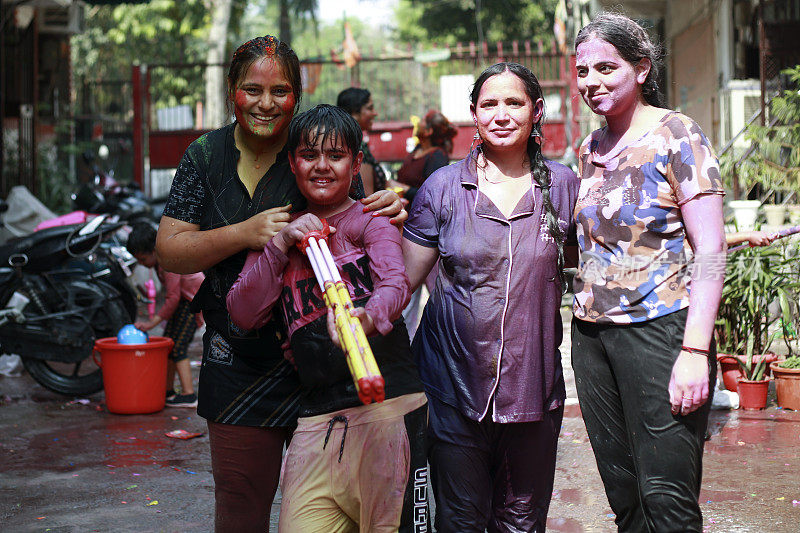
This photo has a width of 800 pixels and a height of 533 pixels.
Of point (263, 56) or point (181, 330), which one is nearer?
point (263, 56)

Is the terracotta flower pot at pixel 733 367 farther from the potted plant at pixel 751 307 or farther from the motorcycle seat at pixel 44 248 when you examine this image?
the motorcycle seat at pixel 44 248

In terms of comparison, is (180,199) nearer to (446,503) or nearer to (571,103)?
(446,503)

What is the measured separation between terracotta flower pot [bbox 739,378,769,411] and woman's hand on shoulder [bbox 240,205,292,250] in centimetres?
436

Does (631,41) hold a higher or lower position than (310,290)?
higher

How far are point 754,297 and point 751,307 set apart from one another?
69mm

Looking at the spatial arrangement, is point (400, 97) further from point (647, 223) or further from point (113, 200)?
point (647, 223)

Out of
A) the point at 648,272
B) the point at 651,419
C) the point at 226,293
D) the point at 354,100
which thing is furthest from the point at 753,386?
the point at 226,293

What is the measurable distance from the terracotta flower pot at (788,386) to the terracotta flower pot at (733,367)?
4.1 inches

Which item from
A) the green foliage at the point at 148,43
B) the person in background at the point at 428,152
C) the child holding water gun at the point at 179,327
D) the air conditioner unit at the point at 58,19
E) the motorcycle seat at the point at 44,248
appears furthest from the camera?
the green foliage at the point at 148,43

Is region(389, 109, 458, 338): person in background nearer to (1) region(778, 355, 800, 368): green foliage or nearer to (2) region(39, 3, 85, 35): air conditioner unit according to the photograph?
(1) region(778, 355, 800, 368): green foliage

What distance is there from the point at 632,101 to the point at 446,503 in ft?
4.59

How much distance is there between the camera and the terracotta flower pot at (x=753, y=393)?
610 centimetres

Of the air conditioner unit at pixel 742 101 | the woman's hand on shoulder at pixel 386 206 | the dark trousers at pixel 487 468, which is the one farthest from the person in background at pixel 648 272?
the air conditioner unit at pixel 742 101

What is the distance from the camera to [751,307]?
6180 millimetres
